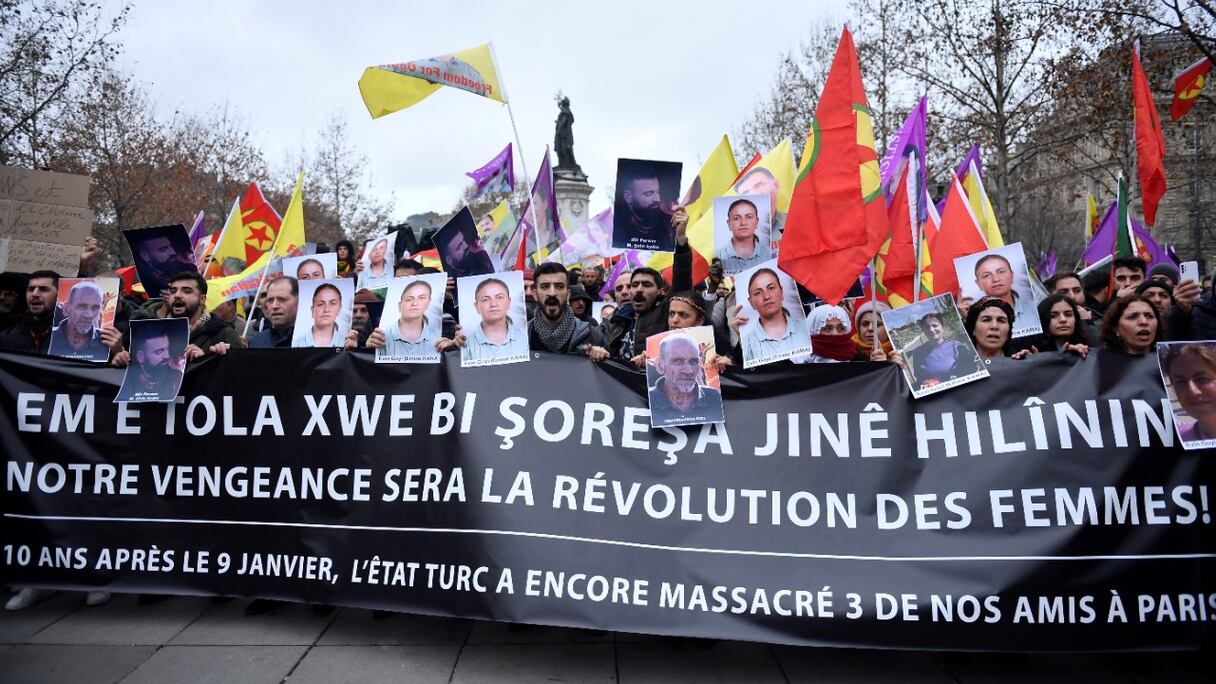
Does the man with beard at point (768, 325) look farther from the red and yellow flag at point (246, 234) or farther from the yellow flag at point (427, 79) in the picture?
the red and yellow flag at point (246, 234)

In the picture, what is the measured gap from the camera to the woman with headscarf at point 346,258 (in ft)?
28.1

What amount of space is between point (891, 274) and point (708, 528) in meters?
2.35

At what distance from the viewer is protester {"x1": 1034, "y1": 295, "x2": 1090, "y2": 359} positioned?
4.43 m

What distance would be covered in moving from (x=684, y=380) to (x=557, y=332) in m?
1.20

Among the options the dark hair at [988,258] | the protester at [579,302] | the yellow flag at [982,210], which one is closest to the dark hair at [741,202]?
the dark hair at [988,258]

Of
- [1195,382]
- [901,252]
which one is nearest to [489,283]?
[901,252]

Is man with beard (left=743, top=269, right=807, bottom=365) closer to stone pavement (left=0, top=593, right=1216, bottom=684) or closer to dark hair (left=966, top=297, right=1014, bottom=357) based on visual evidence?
dark hair (left=966, top=297, right=1014, bottom=357)

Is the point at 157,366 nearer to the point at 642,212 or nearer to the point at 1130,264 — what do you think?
the point at 642,212

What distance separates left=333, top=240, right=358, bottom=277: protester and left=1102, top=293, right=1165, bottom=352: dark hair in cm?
700

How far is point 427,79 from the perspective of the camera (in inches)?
241

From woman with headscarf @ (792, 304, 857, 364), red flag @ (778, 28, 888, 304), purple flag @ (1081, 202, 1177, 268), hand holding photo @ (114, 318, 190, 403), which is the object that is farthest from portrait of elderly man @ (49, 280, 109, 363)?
purple flag @ (1081, 202, 1177, 268)

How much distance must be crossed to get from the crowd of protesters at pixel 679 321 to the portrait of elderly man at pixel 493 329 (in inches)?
3.4

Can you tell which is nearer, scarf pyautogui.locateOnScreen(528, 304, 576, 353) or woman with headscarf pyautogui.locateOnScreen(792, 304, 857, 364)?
woman with headscarf pyautogui.locateOnScreen(792, 304, 857, 364)

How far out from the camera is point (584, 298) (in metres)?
6.19
